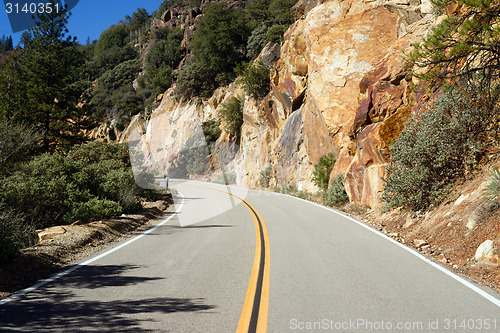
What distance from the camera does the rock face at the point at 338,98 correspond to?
16.2 meters

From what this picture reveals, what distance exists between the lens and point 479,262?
652cm

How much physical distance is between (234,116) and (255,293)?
133 ft

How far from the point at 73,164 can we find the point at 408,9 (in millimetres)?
22111

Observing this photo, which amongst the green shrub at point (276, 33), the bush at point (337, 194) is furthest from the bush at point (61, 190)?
the green shrub at point (276, 33)

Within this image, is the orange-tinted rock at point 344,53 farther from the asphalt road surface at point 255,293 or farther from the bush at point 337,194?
the asphalt road surface at point 255,293

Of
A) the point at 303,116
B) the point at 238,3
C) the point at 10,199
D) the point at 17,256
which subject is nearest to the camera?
the point at 17,256

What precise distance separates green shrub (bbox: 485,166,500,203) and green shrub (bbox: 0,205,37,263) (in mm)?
10037

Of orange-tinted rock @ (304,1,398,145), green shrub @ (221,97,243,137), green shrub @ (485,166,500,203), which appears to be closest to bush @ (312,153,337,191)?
orange-tinted rock @ (304,1,398,145)

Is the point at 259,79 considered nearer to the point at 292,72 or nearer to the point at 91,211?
the point at 292,72

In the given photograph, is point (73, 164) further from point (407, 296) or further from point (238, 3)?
point (238, 3)

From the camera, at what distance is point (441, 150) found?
9.98 metres

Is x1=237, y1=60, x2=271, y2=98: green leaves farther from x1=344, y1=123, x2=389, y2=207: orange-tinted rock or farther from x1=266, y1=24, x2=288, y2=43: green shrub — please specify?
x1=344, y1=123, x2=389, y2=207: orange-tinted rock

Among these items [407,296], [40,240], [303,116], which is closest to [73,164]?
[40,240]

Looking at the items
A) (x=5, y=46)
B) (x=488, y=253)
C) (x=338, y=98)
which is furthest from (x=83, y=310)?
(x=5, y=46)
